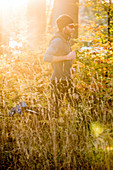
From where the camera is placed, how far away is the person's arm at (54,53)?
3957 millimetres

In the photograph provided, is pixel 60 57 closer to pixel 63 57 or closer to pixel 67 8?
pixel 63 57

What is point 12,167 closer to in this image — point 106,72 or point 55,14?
point 106,72

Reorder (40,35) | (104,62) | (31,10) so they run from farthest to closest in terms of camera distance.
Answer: (31,10) → (40,35) → (104,62)

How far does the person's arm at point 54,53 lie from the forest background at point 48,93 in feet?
Answer: 1.72

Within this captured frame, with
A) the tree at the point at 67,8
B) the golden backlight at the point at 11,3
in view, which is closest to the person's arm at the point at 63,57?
the tree at the point at 67,8

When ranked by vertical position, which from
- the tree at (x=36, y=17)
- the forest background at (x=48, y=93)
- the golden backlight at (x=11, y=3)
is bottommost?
the forest background at (x=48, y=93)

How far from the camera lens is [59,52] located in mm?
4125

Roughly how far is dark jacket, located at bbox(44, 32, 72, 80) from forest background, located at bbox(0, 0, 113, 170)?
1.05 feet

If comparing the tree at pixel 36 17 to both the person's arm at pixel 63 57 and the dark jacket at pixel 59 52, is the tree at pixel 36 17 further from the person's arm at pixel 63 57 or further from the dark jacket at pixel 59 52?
the person's arm at pixel 63 57

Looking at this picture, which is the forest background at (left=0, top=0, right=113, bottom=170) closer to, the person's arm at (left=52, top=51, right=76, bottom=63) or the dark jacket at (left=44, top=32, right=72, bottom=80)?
the dark jacket at (left=44, top=32, right=72, bottom=80)

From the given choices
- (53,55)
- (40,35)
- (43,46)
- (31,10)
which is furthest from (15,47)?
(31,10)

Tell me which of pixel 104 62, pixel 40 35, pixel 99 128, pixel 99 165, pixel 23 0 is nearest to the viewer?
pixel 99 165

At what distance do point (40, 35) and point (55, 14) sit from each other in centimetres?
95

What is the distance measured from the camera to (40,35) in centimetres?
873
